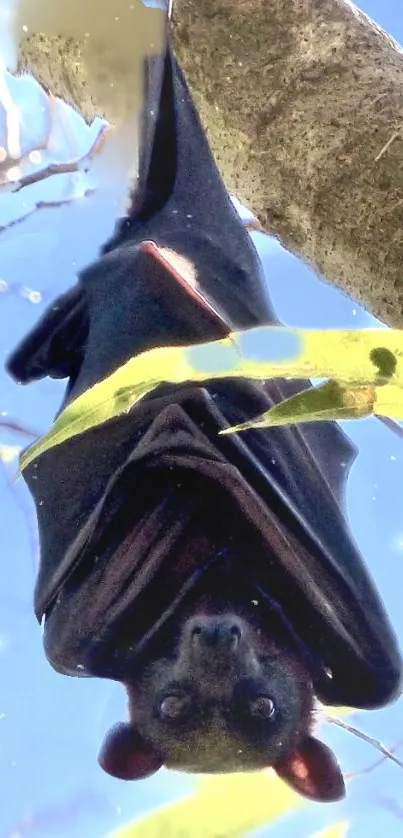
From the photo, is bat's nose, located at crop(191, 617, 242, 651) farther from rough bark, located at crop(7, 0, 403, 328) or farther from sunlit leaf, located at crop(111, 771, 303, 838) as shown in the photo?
rough bark, located at crop(7, 0, 403, 328)

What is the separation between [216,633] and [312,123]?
1.09 ft

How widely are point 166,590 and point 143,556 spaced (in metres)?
0.03

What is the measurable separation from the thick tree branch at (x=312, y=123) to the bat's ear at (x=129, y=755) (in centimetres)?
32

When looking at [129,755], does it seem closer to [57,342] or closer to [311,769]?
[311,769]

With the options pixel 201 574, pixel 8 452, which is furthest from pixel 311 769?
pixel 8 452

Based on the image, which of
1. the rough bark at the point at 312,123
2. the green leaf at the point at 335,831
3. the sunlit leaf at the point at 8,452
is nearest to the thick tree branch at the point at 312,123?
the rough bark at the point at 312,123

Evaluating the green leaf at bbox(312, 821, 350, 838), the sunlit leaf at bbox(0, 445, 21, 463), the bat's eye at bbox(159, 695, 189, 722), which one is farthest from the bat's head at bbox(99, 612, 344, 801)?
the sunlit leaf at bbox(0, 445, 21, 463)

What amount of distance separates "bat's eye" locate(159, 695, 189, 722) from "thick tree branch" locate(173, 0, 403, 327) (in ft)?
0.89

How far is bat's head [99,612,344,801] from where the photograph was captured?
461mm

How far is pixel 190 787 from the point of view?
55cm

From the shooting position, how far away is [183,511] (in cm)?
49

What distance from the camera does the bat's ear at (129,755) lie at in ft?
1.62

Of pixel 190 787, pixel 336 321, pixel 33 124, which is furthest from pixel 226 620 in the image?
pixel 33 124

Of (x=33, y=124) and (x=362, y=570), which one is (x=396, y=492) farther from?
(x=33, y=124)
